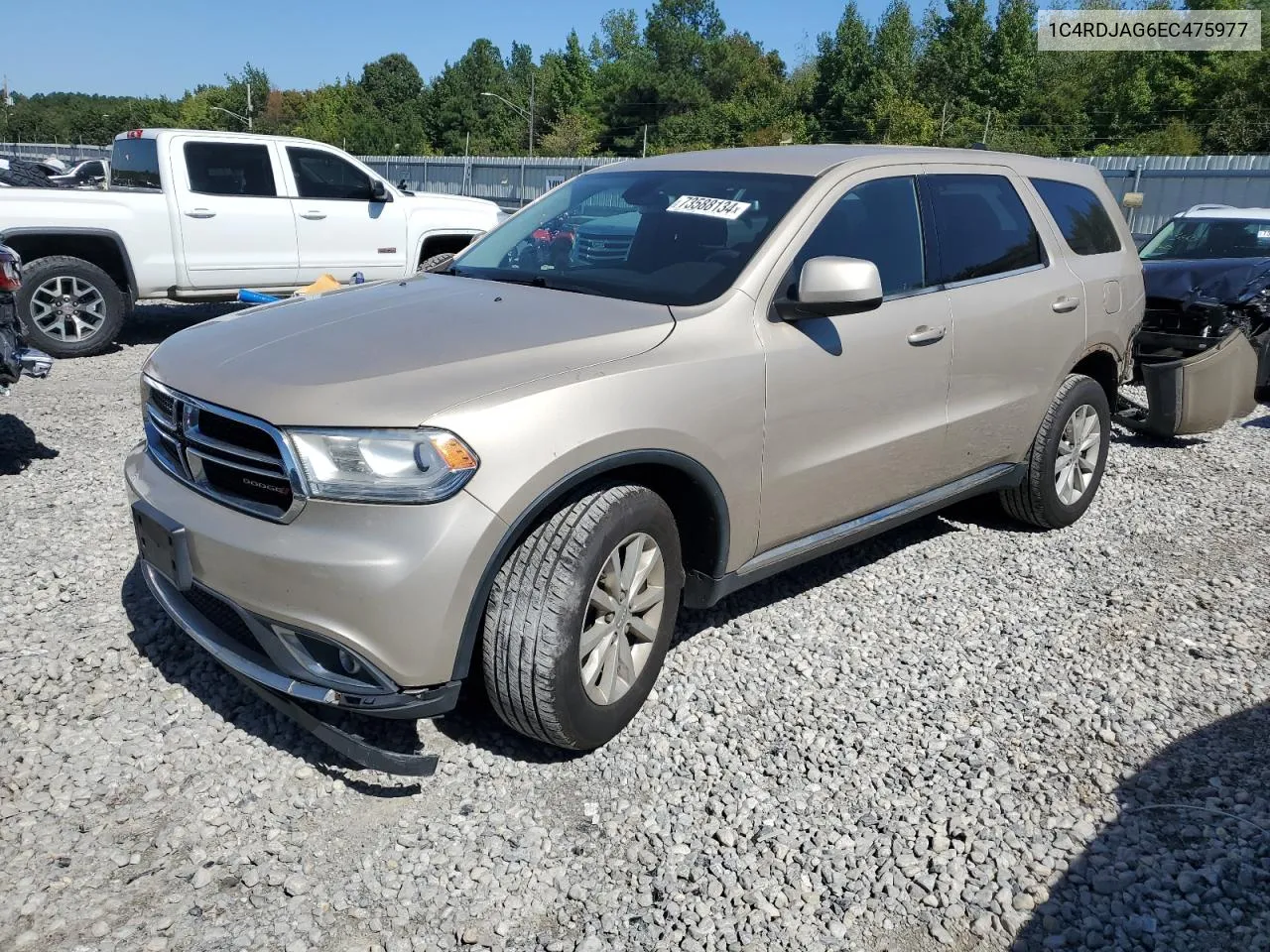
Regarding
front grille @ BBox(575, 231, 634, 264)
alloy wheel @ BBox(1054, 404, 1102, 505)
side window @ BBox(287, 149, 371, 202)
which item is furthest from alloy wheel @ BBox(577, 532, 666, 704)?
→ side window @ BBox(287, 149, 371, 202)

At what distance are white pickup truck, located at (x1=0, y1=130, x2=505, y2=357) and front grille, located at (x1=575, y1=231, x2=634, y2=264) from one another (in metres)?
5.28

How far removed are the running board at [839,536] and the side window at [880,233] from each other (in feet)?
2.91

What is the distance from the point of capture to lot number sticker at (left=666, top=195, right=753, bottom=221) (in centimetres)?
380

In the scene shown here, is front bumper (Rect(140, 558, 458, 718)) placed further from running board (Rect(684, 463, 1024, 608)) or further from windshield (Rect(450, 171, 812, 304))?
windshield (Rect(450, 171, 812, 304))

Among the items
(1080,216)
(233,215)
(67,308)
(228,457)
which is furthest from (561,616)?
(233,215)

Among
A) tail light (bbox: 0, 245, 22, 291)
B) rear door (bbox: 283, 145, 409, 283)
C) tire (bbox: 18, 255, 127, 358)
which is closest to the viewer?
tail light (bbox: 0, 245, 22, 291)

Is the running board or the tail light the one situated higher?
the tail light

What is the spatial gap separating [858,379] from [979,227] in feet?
4.19

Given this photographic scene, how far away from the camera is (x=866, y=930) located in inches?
101

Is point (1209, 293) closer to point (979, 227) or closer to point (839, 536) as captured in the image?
point (979, 227)

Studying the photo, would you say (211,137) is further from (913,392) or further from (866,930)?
(866,930)

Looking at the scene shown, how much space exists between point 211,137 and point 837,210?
7831 mm

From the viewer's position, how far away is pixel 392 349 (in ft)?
9.87

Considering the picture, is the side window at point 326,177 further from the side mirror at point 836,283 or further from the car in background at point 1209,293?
the side mirror at point 836,283
